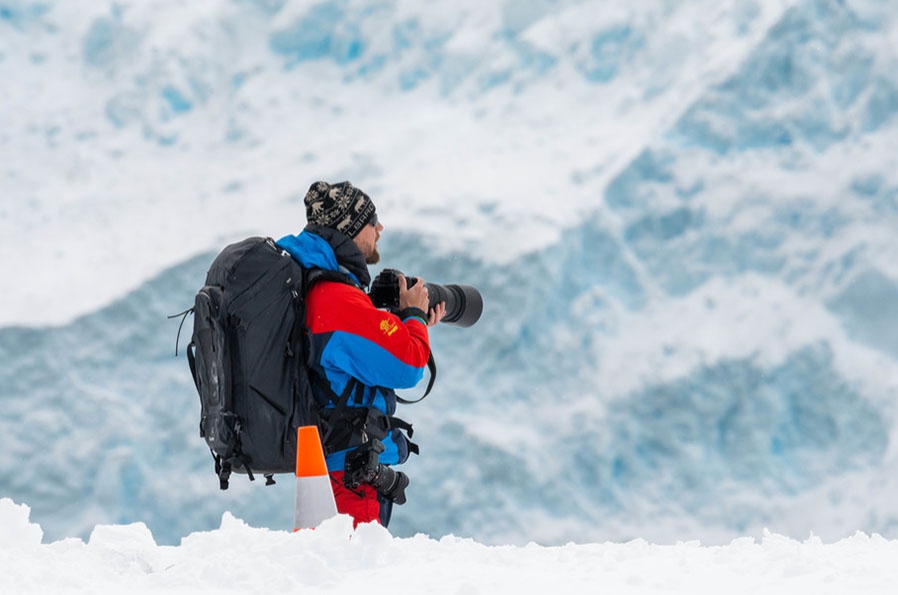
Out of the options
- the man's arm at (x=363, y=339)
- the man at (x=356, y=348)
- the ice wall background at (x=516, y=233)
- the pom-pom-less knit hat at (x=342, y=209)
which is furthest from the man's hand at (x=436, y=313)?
the ice wall background at (x=516, y=233)

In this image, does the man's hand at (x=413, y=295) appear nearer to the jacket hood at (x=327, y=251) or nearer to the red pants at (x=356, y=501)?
the jacket hood at (x=327, y=251)

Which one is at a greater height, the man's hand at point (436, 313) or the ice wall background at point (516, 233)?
the ice wall background at point (516, 233)

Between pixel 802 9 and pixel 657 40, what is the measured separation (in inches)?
66.7

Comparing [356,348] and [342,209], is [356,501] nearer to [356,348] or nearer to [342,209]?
[356,348]

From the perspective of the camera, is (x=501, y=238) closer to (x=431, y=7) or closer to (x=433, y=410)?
(x=433, y=410)

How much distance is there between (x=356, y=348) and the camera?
2.32 meters

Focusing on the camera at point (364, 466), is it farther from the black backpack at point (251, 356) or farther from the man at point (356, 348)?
the black backpack at point (251, 356)

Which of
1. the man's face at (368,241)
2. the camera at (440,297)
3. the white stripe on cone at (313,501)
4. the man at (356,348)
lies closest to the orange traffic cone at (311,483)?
the white stripe on cone at (313,501)

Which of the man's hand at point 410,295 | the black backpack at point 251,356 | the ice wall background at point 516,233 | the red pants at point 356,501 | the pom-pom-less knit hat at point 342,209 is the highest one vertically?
the ice wall background at point 516,233

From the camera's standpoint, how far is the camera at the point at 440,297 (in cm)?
253

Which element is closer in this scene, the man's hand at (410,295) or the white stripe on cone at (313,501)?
the white stripe on cone at (313,501)

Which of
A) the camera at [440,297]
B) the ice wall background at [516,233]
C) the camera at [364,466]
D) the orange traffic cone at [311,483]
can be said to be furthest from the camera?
the ice wall background at [516,233]

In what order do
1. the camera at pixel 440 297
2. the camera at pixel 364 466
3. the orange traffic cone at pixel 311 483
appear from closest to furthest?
the orange traffic cone at pixel 311 483 → the camera at pixel 364 466 → the camera at pixel 440 297

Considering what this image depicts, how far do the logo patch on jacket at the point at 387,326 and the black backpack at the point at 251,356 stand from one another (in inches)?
8.6
